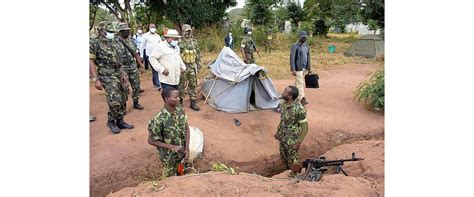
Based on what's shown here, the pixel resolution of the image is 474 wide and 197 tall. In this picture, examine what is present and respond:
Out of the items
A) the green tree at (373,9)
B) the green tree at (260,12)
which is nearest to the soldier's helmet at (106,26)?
the green tree at (373,9)

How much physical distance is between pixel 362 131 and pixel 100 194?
433 cm

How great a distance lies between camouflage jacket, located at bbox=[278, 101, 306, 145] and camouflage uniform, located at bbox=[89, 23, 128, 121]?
219 centimetres

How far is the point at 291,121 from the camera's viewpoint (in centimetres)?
461

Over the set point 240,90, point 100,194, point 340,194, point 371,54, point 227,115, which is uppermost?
point 371,54

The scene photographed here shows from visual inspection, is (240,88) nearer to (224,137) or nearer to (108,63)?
(224,137)

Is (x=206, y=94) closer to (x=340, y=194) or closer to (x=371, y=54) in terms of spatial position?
(x=340, y=194)

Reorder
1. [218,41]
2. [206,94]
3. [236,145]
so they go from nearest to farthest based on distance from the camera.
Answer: [236,145], [206,94], [218,41]

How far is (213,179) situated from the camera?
3.30 meters

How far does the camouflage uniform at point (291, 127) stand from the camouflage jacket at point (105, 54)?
2258mm

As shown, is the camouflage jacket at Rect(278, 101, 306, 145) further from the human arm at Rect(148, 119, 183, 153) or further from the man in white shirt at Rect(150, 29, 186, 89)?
the man in white shirt at Rect(150, 29, 186, 89)

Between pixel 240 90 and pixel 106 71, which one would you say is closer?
pixel 106 71

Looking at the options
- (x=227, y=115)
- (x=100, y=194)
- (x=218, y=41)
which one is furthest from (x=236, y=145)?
(x=218, y=41)

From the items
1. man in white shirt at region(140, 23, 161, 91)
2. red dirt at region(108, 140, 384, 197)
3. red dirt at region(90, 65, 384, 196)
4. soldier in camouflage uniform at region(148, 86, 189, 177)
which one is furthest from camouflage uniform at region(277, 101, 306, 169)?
man in white shirt at region(140, 23, 161, 91)

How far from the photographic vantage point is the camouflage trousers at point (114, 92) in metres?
5.01
